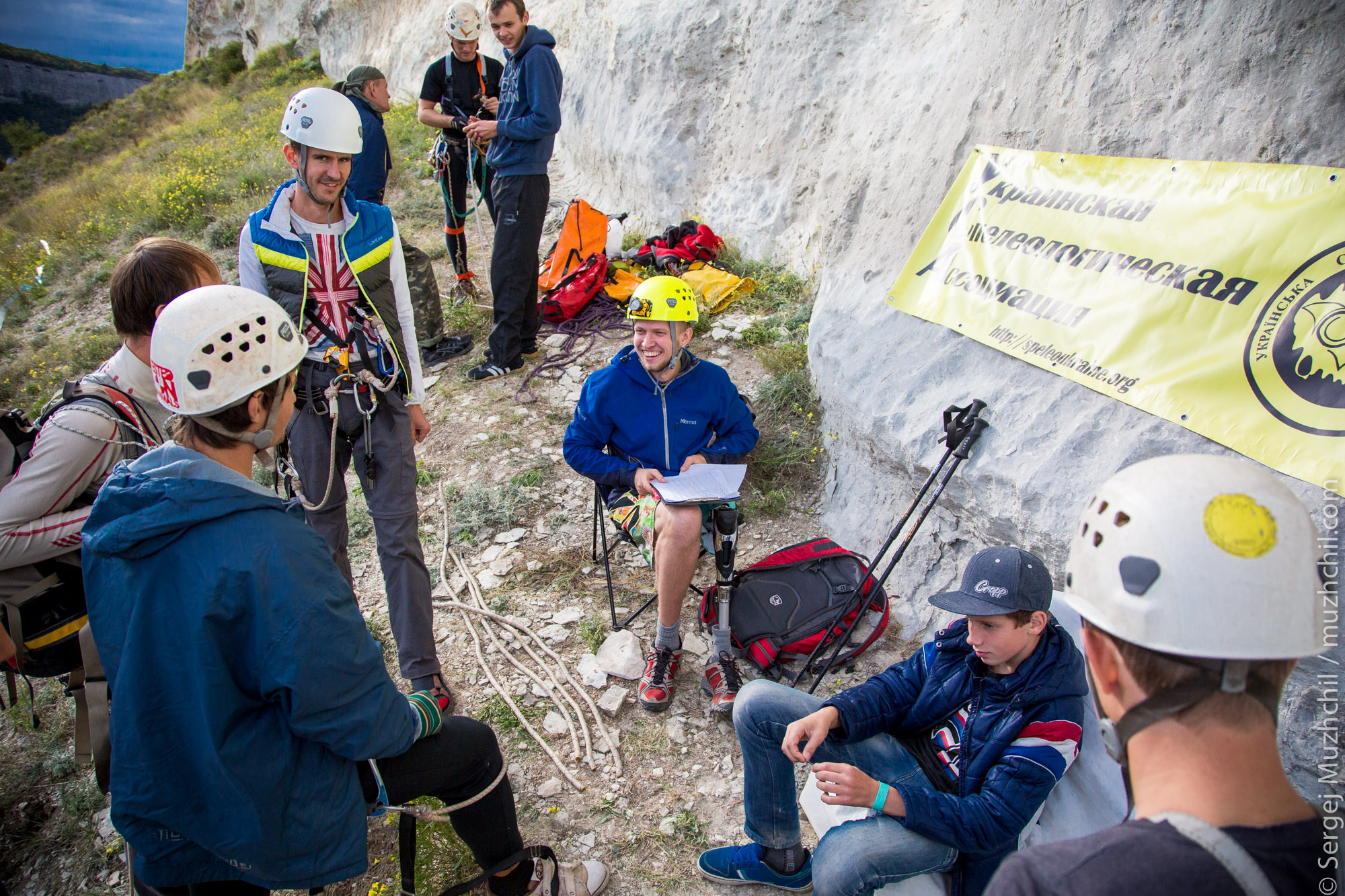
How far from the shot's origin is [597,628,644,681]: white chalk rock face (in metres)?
3.73

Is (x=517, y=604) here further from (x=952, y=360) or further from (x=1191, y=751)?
(x=1191, y=751)

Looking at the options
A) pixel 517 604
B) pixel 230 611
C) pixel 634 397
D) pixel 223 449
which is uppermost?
pixel 223 449

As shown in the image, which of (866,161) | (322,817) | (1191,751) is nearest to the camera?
(1191,751)

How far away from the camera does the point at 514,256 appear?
6125mm

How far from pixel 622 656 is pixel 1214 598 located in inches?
120

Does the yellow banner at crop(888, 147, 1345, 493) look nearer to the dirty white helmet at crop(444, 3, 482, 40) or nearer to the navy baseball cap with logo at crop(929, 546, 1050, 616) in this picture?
the navy baseball cap with logo at crop(929, 546, 1050, 616)

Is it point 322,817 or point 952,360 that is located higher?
point 952,360

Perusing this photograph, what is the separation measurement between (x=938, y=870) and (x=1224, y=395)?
207 centimetres

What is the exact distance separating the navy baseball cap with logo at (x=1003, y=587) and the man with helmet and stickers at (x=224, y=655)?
5.67 ft

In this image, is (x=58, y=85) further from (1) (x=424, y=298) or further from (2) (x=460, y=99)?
(1) (x=424, y=298)

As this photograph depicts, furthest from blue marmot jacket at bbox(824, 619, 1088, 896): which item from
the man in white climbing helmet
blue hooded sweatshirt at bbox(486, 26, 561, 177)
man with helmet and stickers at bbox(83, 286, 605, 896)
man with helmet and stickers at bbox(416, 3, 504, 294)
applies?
man with helmet and stickers at bbox(416, 3, 504, 294)

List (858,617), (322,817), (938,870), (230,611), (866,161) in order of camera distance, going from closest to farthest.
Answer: (230,611) → (322,817) → (938,870) → (858,617) → (866,161)

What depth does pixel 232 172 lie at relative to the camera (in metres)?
13.9

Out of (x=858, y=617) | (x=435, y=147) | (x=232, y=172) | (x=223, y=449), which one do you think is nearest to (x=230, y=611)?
(x=223, y=449)
